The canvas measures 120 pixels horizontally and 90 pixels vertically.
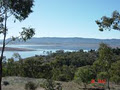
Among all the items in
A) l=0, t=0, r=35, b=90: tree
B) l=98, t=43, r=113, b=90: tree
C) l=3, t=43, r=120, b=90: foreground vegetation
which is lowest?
l=3, t=43, r=120, b=90: foreground vegetation

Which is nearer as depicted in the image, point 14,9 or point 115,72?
point 14,9

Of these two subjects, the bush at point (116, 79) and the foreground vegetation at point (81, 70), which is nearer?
the foreground vegetation at point (81, 70)

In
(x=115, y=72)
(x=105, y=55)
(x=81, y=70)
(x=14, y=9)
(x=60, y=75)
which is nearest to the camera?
(x=14, y=9)

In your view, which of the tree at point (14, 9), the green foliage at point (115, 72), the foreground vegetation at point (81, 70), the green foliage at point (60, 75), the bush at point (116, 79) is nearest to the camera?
the tree at point (14, 9)

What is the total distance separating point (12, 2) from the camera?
10773 mm

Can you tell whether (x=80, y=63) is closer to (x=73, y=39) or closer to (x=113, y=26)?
(x=113, y=26)

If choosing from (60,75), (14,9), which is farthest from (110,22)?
(60,75)

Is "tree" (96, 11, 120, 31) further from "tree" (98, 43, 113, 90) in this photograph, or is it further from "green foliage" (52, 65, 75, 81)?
"green foliage" (52, 65, 75, 81)

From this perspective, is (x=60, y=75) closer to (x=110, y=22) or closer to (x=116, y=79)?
(x=116, y=79)

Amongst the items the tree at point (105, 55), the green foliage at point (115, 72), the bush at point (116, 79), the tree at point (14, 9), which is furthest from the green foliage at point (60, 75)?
the tree at point (14, 9)

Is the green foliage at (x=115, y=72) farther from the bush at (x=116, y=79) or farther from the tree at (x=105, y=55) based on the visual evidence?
the tree at (x=105, y=55)

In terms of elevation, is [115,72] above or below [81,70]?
below

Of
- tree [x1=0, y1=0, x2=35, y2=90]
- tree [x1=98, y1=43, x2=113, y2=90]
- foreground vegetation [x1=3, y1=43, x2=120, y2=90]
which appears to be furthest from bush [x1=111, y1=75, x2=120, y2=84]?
tree [x1=0, y1=0, x2=35, y2=90]

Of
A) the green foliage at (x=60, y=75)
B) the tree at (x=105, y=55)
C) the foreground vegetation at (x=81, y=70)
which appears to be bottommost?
the green foliage at (x=60, y=75)
